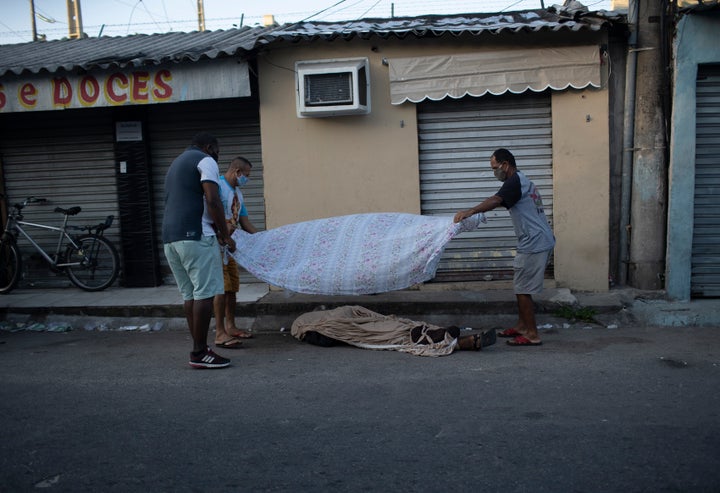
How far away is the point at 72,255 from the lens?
31.1 feet

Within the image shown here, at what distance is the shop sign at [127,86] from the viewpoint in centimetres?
839

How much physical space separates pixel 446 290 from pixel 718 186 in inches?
136

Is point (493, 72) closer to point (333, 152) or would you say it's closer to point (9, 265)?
point (333, 152)

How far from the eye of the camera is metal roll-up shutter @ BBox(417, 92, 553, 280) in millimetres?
8531

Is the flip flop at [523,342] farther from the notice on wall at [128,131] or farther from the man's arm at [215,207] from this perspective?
the notice on wall at [128,131]

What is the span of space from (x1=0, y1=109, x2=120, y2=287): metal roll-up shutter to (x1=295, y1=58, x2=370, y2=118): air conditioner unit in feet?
10.1

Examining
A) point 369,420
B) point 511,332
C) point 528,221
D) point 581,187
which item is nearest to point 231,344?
point 369,420

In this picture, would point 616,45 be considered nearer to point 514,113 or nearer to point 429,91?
point 514,113

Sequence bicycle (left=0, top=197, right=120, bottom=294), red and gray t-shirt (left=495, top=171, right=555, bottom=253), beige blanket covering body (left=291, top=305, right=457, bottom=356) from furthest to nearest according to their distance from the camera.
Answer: bicycle (left=0, top=197, right=120, bottom=294) → red and gray t-shirt (left=495, top=171, right=555, bottom=253) → beige blanket covering body (left=291, top=305, right=457, bottom=356)

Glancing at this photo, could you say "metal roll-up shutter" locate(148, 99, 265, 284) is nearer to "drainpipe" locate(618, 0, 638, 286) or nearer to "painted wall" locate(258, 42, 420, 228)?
"painted wall" locate(258, 42, 420, 228)

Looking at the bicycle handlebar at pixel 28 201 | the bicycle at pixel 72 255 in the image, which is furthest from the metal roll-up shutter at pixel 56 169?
the bicycle at pixel 72 255

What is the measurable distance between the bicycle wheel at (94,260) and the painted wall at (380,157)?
7.84ft

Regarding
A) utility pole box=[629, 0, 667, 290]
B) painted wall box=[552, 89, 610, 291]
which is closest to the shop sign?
painted wall box=[552, 89, 610, 291]

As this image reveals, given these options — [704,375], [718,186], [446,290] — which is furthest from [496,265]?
[704,375]
